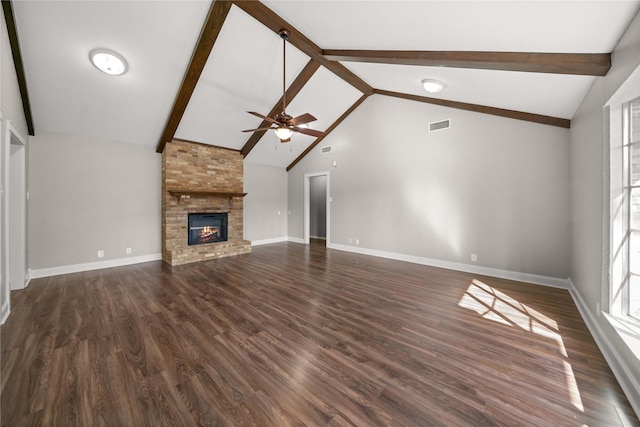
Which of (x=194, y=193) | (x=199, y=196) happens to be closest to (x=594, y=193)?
(x=194, y=193)

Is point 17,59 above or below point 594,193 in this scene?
above

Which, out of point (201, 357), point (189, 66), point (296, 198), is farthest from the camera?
point (296, 198)

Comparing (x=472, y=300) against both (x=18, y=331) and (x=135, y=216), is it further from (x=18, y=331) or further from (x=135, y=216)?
(x=135, y=216)

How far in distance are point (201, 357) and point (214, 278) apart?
2245mm

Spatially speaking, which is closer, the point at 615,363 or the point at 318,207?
the point at 615,363

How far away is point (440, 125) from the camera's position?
4770 millimetres

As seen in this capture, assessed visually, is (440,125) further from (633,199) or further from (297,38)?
(633,199)

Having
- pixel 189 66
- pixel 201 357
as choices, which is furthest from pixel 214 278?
pixel 189 66

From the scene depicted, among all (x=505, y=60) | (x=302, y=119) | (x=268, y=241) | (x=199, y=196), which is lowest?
(x=268, y=241)

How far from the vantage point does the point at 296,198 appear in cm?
789

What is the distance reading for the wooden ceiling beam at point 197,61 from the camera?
3.11m

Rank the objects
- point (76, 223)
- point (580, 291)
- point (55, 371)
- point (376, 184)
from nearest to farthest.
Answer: point (55, 371) < point (580, 291) < point (76, 223) < point (376, 184)

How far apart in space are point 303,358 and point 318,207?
6945 mm

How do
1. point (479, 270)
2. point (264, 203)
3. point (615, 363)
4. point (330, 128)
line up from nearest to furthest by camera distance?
A: point (615, 363), point (479, 270), point (330, 128), point (264, 203)
